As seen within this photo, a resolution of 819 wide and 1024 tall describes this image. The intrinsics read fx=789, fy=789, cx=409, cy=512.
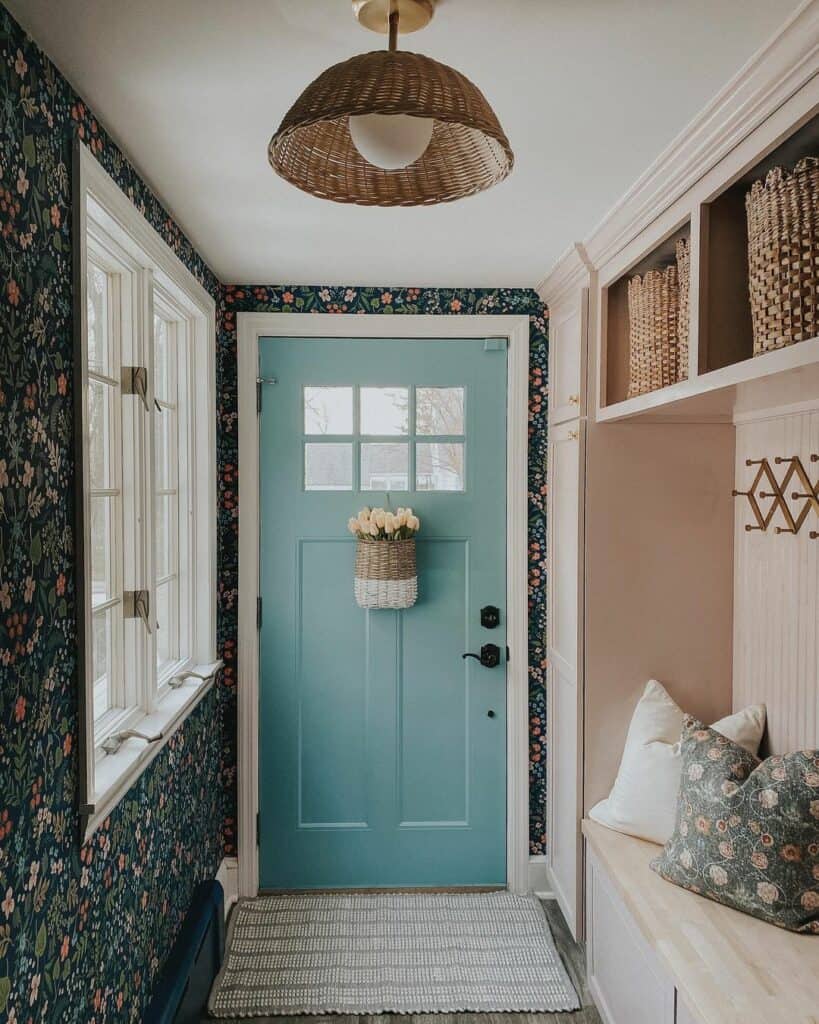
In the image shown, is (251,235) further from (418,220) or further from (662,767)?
(662,767)

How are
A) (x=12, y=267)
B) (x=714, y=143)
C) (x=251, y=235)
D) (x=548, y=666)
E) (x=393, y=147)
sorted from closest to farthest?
(x=393, y=147) → (x=12, y=267) → (x=714, y=143) → (x=251, y=235) → (x=548, y=666)

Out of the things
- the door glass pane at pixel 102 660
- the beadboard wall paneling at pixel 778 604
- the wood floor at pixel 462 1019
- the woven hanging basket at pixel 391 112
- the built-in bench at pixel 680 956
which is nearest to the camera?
the woven hanging basket at pixel 391 112

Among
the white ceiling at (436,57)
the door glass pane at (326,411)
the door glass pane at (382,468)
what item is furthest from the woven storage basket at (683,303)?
the door glass pane at (326,411)

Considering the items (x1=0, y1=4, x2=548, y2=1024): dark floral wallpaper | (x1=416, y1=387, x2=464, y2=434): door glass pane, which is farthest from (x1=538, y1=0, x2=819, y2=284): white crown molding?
(x1=0, y1=4, x2=548, y2=1024): dark floral wallpaper

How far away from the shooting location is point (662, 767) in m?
2.36

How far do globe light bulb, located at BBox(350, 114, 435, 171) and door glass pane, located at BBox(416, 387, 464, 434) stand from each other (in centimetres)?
199

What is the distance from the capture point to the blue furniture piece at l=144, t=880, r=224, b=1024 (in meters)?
2.07

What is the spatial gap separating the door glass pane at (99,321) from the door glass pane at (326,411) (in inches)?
44.7

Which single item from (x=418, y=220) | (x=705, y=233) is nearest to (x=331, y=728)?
(x=418, y=220)

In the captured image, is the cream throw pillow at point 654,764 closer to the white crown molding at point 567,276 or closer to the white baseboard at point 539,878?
the white baseboard at point 539,878

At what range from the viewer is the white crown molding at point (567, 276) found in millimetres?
2588

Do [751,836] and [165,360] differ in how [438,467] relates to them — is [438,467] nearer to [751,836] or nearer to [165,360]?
[165,360]

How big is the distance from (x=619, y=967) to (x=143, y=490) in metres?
1.87

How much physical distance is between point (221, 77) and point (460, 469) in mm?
1874
